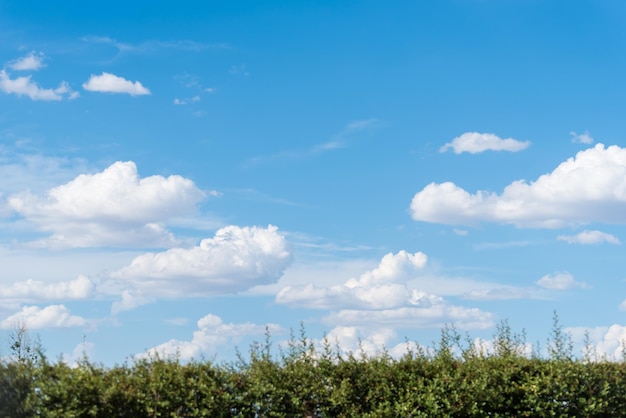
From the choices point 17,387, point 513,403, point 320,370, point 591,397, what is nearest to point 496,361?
point 513,403

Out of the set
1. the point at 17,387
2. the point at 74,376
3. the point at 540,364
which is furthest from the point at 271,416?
the point at 540,364

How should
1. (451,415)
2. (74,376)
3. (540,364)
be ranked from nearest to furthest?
(74,376)
(451,415)
(540,364)

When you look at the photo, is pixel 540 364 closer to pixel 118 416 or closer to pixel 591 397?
pixel 591 397

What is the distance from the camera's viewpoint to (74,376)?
10.4 meters

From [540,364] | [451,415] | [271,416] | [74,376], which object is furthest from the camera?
[540,364]

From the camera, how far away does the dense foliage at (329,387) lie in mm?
10367

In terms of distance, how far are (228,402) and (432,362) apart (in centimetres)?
361

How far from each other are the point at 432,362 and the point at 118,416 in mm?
5127

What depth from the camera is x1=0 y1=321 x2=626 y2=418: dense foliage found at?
34.0 ft

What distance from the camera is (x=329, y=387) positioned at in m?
11.6

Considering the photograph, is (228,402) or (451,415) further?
(451,415)

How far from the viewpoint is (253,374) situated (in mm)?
11297

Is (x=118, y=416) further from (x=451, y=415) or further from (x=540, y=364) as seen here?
(x=540, y=364)

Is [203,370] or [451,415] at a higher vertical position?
[203,370]
